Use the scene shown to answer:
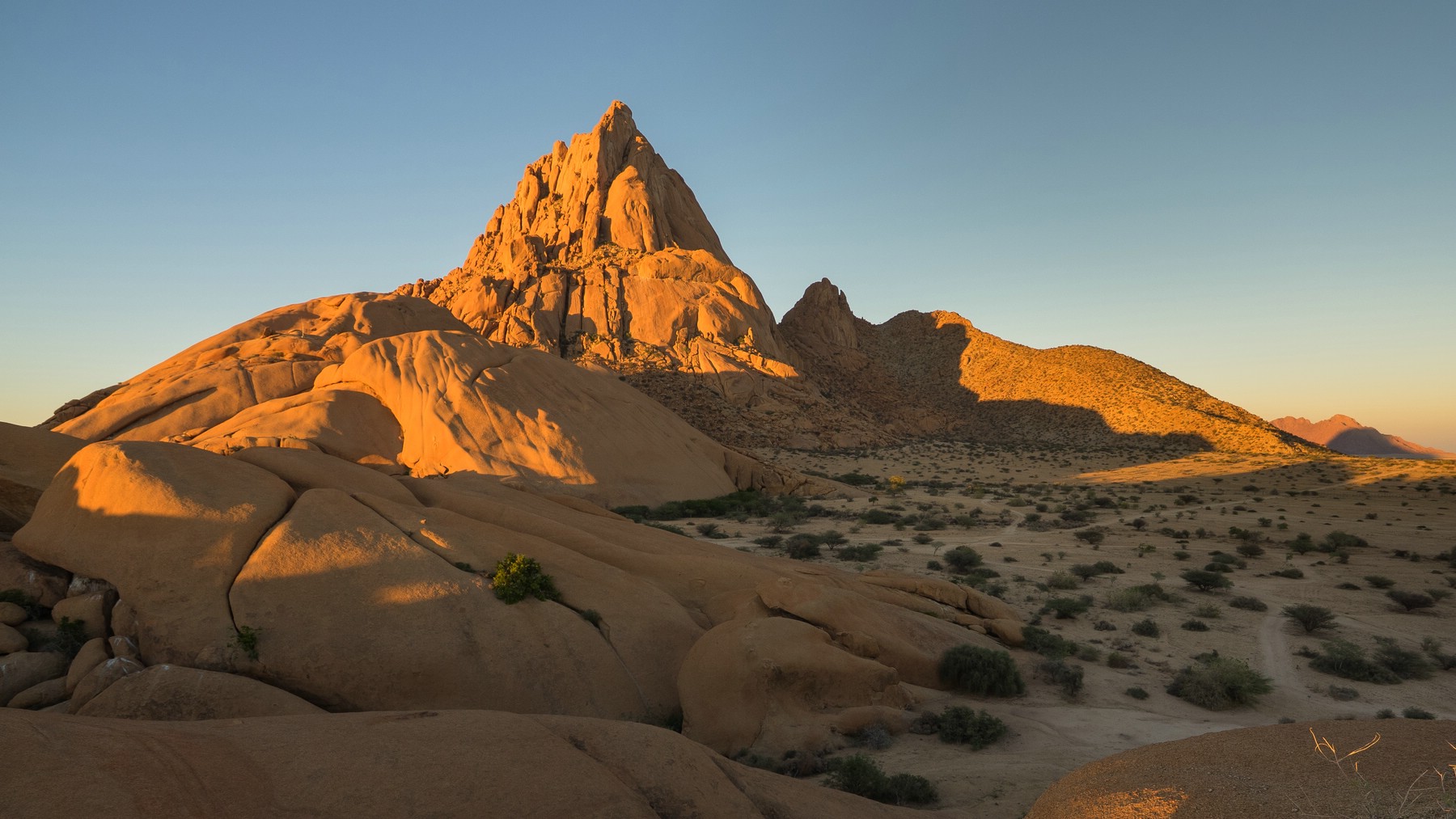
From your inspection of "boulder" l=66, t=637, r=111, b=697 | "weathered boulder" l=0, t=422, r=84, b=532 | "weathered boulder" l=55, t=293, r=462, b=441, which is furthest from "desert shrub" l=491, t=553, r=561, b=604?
"weathered boulder" l=55, t=293, r=462, b=441

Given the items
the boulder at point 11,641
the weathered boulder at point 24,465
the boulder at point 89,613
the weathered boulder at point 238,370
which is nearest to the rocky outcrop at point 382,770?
the boulder at point 89,613

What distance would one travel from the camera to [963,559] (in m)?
23.9

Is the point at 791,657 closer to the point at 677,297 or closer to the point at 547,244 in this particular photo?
the point at 677,297

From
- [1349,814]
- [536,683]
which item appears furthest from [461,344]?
[1349,814]

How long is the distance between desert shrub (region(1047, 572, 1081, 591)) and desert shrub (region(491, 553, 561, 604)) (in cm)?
1628

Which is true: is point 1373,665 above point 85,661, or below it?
below

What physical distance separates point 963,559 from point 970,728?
1364 centimetres

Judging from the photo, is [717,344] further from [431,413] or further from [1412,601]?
[1412,601]

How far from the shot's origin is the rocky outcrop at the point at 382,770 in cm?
439

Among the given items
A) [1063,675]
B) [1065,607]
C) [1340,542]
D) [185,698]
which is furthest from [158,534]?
[1340,542]

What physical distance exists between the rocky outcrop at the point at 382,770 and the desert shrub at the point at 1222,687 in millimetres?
9743

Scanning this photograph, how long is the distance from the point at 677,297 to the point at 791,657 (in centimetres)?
6161

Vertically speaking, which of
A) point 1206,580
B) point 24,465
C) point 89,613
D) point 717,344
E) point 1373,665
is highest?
point 717,344

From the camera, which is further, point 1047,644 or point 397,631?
point 1047,644
